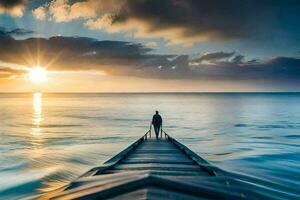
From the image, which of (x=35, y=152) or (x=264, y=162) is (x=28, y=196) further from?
(x=264, y=162)

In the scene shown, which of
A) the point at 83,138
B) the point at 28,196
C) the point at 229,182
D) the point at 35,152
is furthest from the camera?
the point at 83,138

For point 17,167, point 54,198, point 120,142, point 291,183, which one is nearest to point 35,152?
point 17,167

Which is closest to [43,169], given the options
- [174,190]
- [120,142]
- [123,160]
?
[123,160]

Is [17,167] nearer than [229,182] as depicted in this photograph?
No

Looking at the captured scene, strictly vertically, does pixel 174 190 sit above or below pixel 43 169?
above

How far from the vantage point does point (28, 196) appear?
15.9m

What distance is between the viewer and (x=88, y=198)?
6.25 metres

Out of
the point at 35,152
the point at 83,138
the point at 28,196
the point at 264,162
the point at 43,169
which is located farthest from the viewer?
the point at 83,138

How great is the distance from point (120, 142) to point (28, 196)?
20438mm

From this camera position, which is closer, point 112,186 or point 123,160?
point 112,186

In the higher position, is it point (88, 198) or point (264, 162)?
point (88, 198)

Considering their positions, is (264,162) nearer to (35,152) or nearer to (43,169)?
(43,169)

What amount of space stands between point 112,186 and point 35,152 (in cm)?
2467

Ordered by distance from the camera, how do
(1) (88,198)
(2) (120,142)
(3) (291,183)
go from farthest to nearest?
(2) (120,142) < (3) (291,183) < (1) (88,198)
